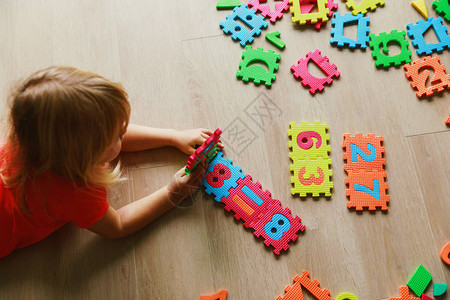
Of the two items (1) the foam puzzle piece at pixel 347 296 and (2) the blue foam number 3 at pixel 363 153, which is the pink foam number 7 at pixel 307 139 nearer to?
(2) the blue foam number 3 at pixel 363 153

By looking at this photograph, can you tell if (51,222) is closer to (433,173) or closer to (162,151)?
(162,151)

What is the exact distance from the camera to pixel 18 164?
0.76m

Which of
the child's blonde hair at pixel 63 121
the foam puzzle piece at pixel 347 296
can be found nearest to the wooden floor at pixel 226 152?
the foam puzzle piece at pixel 347 296

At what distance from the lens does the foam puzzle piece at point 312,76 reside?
1.11m

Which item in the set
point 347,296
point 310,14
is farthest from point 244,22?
point 347,296

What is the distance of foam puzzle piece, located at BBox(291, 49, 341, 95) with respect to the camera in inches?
43.6

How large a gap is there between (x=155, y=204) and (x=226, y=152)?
0.79ft

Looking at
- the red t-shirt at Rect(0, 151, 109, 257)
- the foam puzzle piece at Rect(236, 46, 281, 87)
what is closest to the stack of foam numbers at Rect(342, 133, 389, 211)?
the foam puzzle piece at Rect(236, 46, 281, 87)

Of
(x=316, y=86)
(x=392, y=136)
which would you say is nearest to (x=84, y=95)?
(x=316, y=86)

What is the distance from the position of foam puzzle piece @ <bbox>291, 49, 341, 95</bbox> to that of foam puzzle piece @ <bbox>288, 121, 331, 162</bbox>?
0.37ft

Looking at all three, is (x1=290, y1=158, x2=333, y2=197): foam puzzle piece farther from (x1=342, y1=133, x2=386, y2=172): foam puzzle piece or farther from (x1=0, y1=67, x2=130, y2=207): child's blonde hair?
(x1=0, y1=67, x2=130, y2=207): child's blonde hair

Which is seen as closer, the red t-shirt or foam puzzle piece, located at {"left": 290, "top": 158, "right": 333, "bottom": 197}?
the red t-shirt

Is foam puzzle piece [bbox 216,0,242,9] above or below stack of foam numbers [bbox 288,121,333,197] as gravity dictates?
above

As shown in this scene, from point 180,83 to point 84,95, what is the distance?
0.48 meters
